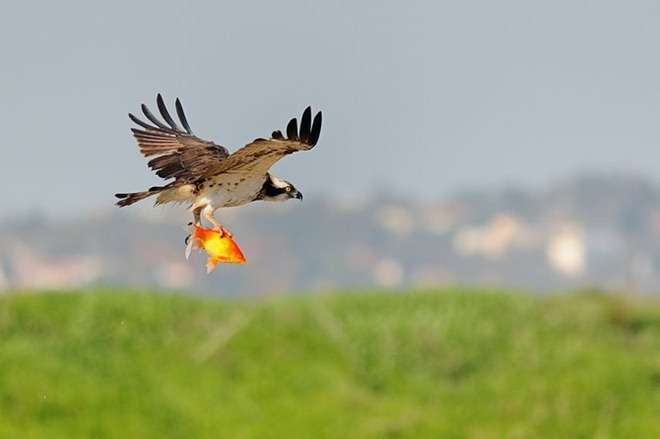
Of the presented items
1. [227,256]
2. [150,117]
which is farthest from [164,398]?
[227,256]

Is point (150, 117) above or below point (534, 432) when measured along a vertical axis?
above

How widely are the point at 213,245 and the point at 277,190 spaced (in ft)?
1.44

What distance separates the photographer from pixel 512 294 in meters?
31.6

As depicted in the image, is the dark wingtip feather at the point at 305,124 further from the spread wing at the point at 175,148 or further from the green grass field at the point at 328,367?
the green grass field at the point at 328,367

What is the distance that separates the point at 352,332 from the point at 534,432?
15.6 ft

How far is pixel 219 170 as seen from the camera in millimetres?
6371

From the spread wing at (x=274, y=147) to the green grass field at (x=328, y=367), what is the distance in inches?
691

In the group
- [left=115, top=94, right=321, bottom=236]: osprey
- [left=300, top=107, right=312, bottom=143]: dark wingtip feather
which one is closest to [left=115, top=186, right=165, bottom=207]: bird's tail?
[left=115, top=94, right=321, bottom=236]: osprey

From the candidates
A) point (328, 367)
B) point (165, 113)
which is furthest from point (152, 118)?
point (328, 367)

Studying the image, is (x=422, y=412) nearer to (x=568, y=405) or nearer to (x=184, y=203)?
(x=568, y=405)

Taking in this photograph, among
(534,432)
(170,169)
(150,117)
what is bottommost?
(534,432)

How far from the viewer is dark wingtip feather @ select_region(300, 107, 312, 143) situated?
6176 millimetres

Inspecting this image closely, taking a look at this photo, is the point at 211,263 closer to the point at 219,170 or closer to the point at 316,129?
the point at 219,170

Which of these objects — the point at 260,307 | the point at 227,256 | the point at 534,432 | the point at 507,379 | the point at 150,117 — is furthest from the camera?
the point at 260,307
